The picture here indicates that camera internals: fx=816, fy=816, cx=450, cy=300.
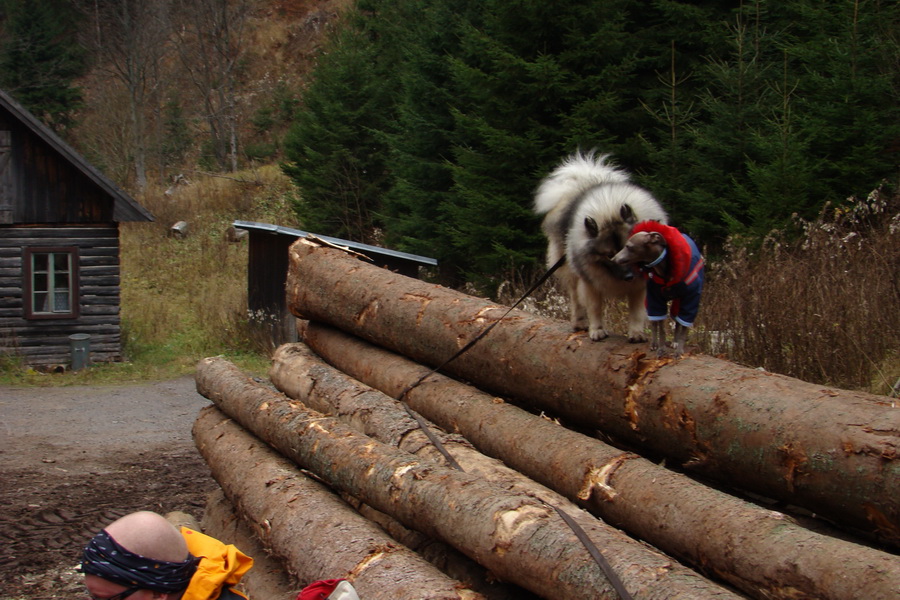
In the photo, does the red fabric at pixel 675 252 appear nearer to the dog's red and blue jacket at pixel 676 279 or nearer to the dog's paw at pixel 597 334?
the dog's red and blue jacket at pixel 676 279

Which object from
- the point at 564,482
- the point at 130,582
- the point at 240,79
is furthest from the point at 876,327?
the point at 240,79

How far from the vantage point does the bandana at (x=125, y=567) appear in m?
2.76

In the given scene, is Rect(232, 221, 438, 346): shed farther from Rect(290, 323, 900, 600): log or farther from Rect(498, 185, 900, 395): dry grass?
Rect(290, 323, 900, 600): log

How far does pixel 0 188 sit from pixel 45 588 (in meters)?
14.5

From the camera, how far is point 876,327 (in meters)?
7.42

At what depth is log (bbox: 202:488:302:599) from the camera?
507 cm

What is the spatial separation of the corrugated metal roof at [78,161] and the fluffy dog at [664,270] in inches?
602

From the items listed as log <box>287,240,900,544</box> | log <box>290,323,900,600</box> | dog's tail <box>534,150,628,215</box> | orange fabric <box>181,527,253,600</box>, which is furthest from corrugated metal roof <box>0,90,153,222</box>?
orange fabric <box>181,527,253,600</box>

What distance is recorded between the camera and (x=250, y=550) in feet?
18.6

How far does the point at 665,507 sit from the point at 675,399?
72 centimetres

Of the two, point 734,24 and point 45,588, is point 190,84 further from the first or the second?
point 45,588

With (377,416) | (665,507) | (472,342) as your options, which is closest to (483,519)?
(665,507)

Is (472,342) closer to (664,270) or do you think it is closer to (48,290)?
(664,270)

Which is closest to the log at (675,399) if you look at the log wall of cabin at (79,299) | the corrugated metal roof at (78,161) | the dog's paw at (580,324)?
the dog's paw at (580,324)
